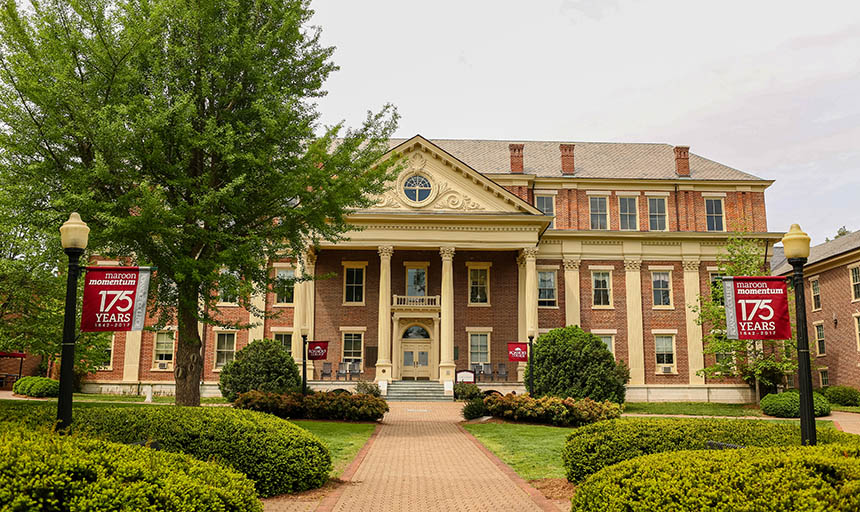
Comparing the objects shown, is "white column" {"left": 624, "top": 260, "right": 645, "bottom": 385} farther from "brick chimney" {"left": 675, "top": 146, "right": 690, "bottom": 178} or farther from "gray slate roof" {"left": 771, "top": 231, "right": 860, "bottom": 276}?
"gray slate roof" {"left": 771, "top": 231, "right": 860, "bottom": 276}

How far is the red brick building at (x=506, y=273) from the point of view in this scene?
118 feet

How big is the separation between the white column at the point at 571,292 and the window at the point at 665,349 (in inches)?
194

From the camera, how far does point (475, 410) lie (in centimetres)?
2350

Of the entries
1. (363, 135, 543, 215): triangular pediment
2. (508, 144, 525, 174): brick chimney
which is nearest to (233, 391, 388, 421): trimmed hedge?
(363, 135, 543, 215): triangular pediment

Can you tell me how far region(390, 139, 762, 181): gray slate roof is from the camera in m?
41.5

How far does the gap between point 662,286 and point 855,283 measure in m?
10.2

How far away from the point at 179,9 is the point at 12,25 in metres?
3.87

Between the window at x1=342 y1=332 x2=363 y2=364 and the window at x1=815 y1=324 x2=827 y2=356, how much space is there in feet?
92.0

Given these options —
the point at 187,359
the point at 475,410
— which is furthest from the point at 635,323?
the point at 187,359

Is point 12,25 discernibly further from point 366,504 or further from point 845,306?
point 845,306

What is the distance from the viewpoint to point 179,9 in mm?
16109

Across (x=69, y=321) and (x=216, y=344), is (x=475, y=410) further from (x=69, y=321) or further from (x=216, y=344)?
(x=216, y=344)

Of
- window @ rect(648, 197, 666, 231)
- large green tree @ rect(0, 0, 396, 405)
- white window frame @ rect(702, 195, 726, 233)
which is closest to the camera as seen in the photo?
large green tree @ rect(0, 0, 396, 405)

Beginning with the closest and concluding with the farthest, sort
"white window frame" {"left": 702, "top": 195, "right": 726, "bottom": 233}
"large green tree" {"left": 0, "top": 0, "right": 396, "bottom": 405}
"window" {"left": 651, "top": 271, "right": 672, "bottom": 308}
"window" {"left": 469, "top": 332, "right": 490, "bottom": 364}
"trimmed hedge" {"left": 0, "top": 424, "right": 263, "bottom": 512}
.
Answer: "trimmed hedge" {"left": 0, "top": 424, "right": 263, "bottom": 512}, "large green tree" {"left": 0, "top": 0, "right": 396, "bottom": 405}, "window" {"left": 469, "top": 332, "right": 490, "bottom": 364}, "window" {"left": 651, "top": 271, "right": 672, "bottom": 308}, "white window frame" {"left": 702, "top": 195, "right": 726, "bottom": 233}
